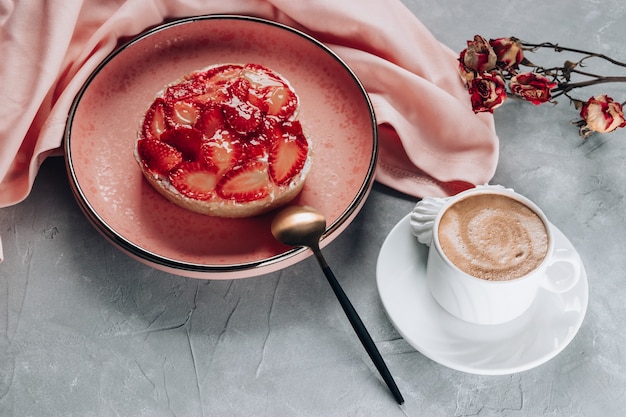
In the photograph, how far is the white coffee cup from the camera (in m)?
1.32

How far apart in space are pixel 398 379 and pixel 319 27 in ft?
2.78

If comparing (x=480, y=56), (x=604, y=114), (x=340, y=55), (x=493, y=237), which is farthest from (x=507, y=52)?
(x=493, y=237)

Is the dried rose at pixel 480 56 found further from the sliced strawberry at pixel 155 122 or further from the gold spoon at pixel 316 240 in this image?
the sliced strawberry at pixel 155 122

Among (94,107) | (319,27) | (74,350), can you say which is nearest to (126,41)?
(94,107)

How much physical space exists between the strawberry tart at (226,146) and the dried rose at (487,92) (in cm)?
38

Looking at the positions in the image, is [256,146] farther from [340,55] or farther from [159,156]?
[340,55]

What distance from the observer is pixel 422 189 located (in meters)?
1.70

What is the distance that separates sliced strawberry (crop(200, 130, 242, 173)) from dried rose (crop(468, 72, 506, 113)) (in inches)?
20.8

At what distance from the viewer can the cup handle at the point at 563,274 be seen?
143 centimetres

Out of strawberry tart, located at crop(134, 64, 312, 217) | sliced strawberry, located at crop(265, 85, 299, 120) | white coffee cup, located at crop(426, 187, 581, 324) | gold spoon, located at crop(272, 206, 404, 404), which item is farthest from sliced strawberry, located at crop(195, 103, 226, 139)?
white coffee cup, located at crop(426, 187, 581, 324)

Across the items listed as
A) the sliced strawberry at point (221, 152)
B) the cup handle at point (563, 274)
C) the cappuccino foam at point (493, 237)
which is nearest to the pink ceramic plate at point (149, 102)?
the sliced strawberry at point (221, 152)

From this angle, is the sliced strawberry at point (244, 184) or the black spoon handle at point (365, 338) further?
Answer: the sliced strawberry at point (244, 184)

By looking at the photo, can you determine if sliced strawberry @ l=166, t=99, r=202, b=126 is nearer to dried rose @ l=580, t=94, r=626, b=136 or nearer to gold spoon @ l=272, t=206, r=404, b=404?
gold spoon @ l=272, t=206, r=404, b=404

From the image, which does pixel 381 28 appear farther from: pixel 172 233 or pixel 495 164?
pixel 172 233
